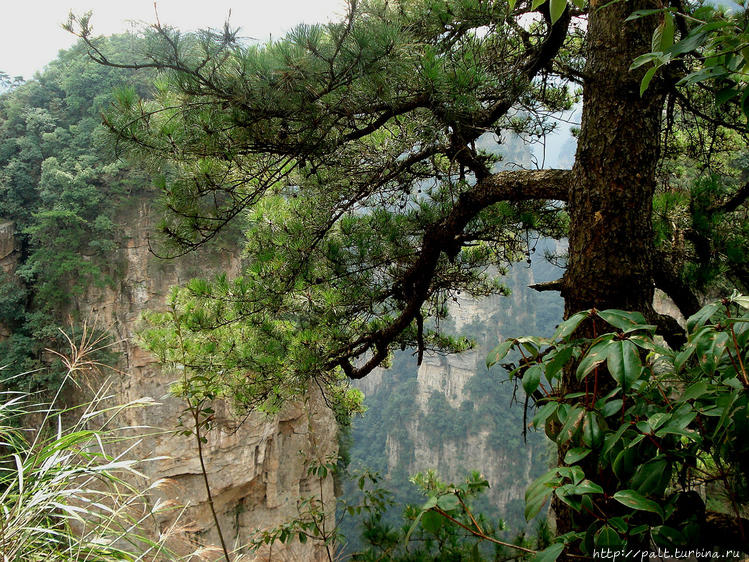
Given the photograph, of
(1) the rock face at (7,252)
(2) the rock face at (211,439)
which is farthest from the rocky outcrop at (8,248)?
(2) the rock face at (211,439)

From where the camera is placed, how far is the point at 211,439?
6.91 meters

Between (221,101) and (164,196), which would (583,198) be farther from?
(164,196)

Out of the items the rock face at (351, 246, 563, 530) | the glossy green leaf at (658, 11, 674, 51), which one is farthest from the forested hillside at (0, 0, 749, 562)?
the rock face at (351, 246, 563, 530)

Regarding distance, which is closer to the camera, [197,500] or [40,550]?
[40,550]

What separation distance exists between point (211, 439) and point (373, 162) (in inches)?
254

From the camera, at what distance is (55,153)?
28.4 ft

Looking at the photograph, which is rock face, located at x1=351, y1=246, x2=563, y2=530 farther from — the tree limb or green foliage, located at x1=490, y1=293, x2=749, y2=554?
green foliage, located at x1=490, y1=293, x2=749, y2=554

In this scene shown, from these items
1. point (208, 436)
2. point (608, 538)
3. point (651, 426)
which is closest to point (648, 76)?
point (651, 426)

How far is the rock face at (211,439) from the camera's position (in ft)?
22.6

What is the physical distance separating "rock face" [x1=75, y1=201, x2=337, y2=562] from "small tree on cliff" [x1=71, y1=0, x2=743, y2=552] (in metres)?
4.92

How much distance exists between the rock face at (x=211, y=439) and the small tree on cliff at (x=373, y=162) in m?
4.92

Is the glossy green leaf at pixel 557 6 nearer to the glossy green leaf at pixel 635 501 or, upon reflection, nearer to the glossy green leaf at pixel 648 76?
the glossy green leaf at pixel 648 76

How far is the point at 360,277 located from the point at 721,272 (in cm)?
128

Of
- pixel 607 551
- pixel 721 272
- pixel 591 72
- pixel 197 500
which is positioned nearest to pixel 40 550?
pixel 607 551
